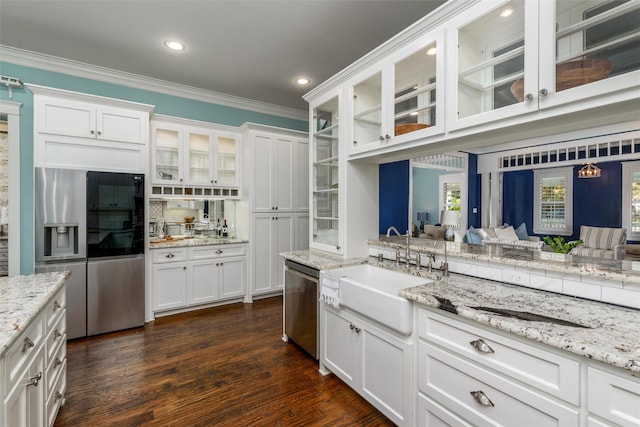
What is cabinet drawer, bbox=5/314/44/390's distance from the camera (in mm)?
1132

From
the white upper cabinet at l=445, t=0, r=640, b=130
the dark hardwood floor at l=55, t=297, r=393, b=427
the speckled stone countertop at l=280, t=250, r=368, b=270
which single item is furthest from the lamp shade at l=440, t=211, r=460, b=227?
the white upper cabinet at l=445, t=0, r=640, b=130

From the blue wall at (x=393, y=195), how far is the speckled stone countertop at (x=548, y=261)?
0.65 metres

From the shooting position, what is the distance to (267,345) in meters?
2.88

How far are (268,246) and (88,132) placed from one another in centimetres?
245

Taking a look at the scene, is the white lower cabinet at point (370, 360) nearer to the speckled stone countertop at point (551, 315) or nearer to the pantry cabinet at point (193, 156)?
the speckled stone countertop at point (551, 315)

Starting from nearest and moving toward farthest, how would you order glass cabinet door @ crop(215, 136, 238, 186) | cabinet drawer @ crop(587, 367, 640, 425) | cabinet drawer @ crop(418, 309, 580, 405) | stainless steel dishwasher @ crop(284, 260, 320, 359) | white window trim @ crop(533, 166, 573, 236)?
cabinet drawer @ crop(587, 367, 640, 425) → cabinet drawer @ crop(418, 309, 580, 405) → stainless steel dishwasher @ crop(284, 260, 320, 359) → glass cabinet door @ crop(215, 136, 238, 186) → white window trim @ crop(533, 166, 573, 236)

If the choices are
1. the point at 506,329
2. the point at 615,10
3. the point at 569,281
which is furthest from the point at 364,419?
the point at 615,10

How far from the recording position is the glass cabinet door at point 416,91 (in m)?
1.88

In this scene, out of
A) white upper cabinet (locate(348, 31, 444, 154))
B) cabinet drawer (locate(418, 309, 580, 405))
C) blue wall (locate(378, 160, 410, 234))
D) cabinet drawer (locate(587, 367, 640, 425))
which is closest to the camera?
cabinet drawer (locate(587, 367, 640, 425))

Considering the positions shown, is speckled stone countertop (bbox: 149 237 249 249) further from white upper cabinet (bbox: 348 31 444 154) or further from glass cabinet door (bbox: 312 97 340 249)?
white upper cabinet (bbox: 348 31 444 154)

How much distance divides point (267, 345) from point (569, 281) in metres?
2.45

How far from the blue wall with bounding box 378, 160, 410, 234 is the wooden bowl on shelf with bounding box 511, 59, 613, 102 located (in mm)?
1767

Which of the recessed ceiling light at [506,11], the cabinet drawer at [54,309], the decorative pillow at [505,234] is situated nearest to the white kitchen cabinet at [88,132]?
the cabinet drawer at [54,309]

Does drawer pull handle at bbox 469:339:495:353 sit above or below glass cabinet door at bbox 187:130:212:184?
below
